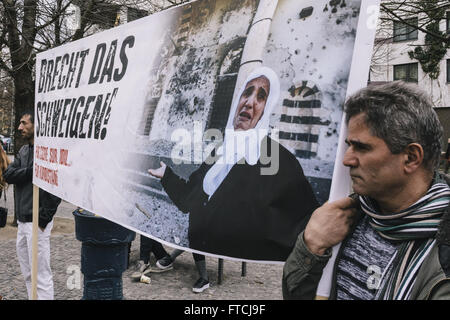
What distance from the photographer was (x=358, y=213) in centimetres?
141

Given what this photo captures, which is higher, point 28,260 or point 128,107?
point 128,107

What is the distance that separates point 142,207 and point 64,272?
401 centimetres

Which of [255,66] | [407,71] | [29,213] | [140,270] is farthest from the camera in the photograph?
[407,71]

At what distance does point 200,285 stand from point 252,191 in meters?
3.62

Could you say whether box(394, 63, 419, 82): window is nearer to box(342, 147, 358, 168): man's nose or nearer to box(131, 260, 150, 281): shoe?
box(131, 260, 150, 281): shoe

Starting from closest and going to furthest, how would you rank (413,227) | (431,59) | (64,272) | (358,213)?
(413,227), (358,213), (64,272), (431,59)

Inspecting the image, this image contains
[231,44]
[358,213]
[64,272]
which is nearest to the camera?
[358,213]

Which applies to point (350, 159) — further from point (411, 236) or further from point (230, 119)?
A: point (230, 119)

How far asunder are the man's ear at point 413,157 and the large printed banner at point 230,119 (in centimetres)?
22

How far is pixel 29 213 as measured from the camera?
390 cm

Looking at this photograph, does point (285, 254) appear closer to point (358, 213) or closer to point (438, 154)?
point (358, 213)

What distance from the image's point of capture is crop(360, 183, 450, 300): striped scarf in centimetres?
120

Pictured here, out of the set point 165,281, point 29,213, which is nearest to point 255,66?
point 29,213

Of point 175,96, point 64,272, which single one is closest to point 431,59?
point 64,272
